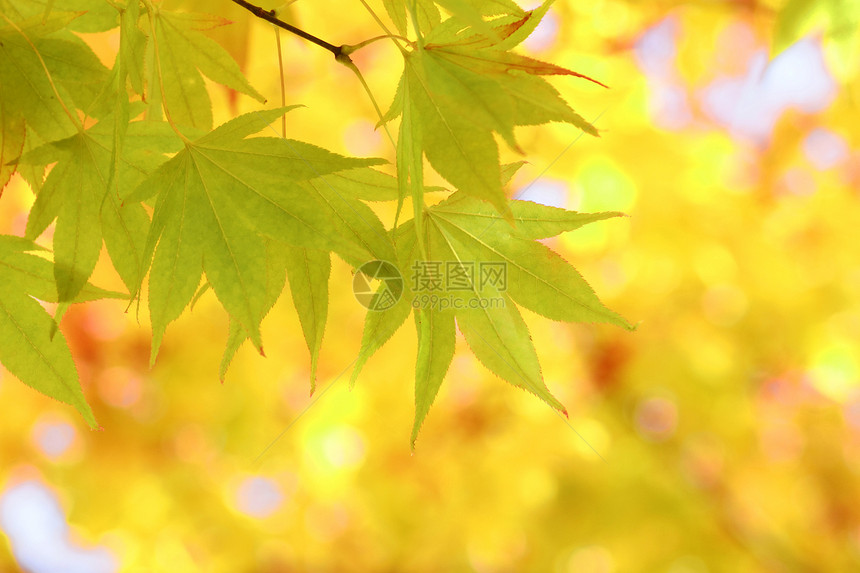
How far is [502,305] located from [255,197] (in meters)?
0.21

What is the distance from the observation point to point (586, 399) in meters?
2.04

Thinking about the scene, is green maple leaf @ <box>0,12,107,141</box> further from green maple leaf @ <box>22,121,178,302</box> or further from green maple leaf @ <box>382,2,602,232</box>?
green maple leaf @ <box>382,2,602,232</box>

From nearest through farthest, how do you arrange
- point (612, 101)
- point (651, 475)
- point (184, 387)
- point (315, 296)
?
point (315, 296), point (612, 101), point (651, 475), point (184, 387)

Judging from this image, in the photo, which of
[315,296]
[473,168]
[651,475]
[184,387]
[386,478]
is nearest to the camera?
[473,168]

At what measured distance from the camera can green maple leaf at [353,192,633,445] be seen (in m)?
0.51

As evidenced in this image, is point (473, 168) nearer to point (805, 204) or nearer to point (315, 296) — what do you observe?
point (315, 296)

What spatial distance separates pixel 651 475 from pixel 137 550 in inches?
67.4

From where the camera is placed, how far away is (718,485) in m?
2.24

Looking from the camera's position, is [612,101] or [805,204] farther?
[805,204]

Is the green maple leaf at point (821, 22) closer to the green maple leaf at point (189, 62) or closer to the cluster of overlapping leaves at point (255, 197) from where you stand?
the cluster of overlapping leaves at point (255, 197)

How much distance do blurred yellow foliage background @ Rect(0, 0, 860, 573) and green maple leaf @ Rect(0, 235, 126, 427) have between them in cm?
117

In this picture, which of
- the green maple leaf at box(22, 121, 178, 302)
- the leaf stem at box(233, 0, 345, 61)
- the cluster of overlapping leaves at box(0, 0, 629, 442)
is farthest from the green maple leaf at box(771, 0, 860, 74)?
the green maple leaf at box(22, 121, 178, 302)

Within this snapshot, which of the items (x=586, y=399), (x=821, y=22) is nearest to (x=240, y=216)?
(x=821, y=22)

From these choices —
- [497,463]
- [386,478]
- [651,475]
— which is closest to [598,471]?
[651,475]
